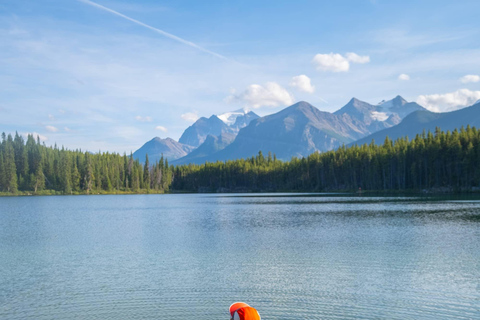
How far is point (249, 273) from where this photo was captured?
28891 millimetres

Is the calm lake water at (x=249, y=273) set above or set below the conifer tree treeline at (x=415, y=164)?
below

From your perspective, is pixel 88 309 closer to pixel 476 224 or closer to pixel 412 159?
pixel 476 224

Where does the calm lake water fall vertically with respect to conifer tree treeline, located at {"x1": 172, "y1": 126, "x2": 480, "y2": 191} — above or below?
below

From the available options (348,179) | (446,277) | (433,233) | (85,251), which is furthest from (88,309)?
(348,179)

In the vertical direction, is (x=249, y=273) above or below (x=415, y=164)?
below

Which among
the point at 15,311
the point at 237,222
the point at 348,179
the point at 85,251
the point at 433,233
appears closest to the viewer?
the point at 15,311

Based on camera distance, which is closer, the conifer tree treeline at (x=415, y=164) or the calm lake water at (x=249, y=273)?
the calm lake water at (x=249, y=273)

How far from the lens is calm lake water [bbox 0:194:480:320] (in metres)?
21.5

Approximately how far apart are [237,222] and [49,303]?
4084 centimetres

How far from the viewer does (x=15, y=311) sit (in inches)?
850

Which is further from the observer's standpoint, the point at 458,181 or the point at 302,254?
the point at 458,181

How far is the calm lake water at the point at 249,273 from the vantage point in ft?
70.5

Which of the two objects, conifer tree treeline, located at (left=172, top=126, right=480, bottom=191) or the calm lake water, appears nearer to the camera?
the calm lake water

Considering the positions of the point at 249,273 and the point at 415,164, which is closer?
the point at 249,273
